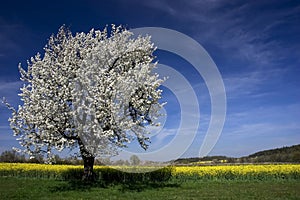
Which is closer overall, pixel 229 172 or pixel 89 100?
pixel 89 100

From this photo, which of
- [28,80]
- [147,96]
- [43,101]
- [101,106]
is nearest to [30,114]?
[43,101]

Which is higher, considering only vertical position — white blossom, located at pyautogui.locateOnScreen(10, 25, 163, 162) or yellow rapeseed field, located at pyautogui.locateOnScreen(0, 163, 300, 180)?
white blossom, located at pyautogui.locateOnScreen(10, 25, 163, 162)

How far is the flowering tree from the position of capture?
20.6 meters

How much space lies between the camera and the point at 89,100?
20.8 m

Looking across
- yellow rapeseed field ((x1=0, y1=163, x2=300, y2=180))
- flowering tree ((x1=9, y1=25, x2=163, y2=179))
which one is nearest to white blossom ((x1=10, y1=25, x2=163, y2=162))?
flowering tree ((x1=9, y1=25, x2=163, y2=179))

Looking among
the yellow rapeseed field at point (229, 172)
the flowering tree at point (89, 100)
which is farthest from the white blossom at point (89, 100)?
the yellow rapeseed field at point (229, 172)

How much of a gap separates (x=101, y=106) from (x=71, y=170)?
1465 centimetres

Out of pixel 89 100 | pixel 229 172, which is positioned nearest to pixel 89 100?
pixel 89 100

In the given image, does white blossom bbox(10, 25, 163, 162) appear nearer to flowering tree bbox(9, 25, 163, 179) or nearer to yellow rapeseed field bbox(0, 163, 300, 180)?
flowering tree bbox(9, 25, 163, 179)

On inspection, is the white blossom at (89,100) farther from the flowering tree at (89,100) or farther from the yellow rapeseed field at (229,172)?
the yellow rapeseed field at (229,172)

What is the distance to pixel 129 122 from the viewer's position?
20922 millimetres

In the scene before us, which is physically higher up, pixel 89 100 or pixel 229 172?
pixel 89 100

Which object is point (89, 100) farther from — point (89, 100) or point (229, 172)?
point (229, 172)

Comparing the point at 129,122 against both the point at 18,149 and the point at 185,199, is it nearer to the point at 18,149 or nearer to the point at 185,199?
the point at 185,199
